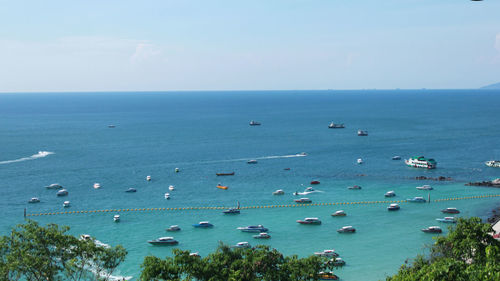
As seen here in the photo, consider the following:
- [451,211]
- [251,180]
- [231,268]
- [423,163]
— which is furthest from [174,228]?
[423,163]

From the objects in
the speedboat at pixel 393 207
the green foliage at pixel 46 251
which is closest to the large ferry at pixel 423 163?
the speedboat at pixel 393 207

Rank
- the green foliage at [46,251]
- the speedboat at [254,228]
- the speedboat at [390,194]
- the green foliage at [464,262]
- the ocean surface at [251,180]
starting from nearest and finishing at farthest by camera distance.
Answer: the green foliage at [464,262] < the green foliage at [46,251] < the ocean surface at [251,180] < the speedboat at [254,228] < the speedboat at [390,194]

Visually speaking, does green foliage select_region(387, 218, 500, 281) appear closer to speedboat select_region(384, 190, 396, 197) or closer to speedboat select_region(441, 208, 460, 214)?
speedboat select_region(441, 208, 460, 214)

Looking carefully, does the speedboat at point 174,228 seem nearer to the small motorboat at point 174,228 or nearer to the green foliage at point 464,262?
the small motorboat at point 174,228

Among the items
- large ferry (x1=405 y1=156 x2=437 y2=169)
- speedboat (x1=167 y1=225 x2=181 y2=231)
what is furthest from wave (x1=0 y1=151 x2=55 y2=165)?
large ferry (x1=405 y1=156 x2=437 y2=169)

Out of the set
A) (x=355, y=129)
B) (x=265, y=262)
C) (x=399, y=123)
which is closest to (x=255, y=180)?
(x=265, y=262)

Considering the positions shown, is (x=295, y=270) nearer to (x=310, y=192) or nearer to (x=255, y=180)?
(x=310, y=192)

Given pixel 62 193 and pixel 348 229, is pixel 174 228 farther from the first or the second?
pixel 62 193
